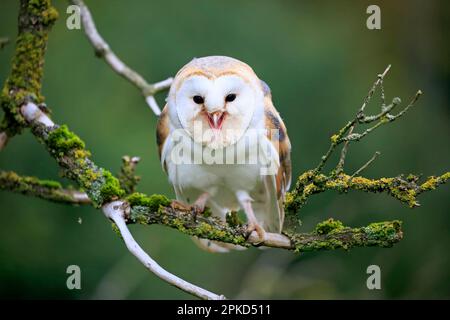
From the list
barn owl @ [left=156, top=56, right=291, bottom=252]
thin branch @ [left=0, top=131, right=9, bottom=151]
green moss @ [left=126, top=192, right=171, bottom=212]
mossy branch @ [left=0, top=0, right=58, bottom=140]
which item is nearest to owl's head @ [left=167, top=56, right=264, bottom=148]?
barn owl @ [left=156, top=56, right=291, bottom=252]

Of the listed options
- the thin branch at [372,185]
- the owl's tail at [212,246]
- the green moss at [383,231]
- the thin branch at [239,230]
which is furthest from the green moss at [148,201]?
the green moss at [383,231]

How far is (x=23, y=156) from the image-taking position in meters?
6.14

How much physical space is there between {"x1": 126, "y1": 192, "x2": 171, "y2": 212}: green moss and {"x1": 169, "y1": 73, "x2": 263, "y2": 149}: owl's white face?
27 centimetres

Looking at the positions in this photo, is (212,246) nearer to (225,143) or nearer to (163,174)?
(225,143)

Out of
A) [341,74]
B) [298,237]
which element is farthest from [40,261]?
[298,237]

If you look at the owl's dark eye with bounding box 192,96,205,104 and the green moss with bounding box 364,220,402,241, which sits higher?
the owl's dark eye with bounding box 192,96,205,104

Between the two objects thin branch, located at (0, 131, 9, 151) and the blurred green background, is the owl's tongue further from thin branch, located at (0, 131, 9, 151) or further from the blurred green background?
the blurred green background

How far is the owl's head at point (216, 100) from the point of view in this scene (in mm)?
2793

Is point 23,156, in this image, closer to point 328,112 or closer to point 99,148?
point 99,148

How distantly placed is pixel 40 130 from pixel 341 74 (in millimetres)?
4746

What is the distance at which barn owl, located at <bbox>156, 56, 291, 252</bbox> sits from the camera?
9.30 ft

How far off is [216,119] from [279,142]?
45 centimetres

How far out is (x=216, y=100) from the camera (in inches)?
110

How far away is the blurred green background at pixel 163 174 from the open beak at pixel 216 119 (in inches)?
99.5
